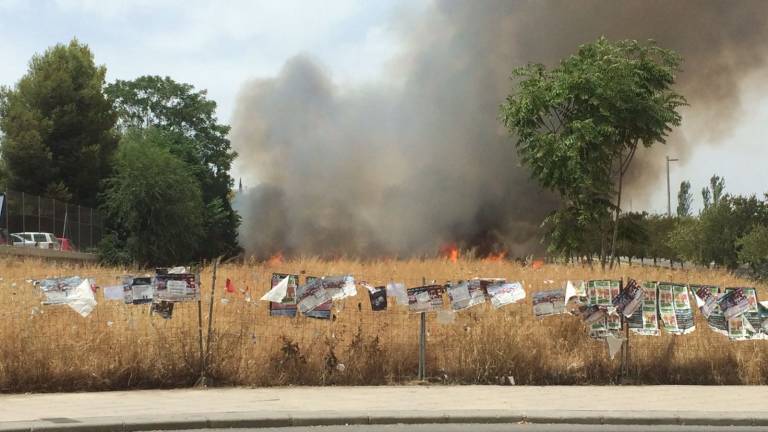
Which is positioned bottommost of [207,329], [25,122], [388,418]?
[388,418]

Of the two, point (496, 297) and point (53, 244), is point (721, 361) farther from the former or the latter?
point (53, 244)

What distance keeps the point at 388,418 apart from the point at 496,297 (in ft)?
10.7

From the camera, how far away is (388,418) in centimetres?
858

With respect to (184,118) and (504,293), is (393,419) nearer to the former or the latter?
(504,293)

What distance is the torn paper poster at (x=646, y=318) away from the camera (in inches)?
447

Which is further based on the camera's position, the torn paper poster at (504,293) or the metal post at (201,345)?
the torn paper poster at (504,293)

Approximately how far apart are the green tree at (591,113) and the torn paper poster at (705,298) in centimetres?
1289

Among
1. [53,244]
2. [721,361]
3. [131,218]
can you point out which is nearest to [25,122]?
[131,218]

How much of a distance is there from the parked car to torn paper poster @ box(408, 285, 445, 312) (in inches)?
967

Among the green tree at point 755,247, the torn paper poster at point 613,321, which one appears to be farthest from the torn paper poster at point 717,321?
the green tree at point 755,247

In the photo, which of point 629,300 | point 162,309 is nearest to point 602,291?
point 629,300

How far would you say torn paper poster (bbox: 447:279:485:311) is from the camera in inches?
446

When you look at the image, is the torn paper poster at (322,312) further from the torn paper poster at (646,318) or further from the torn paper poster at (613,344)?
the torn paper poster at (646,318)

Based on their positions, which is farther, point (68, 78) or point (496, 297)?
point (68, 78)
